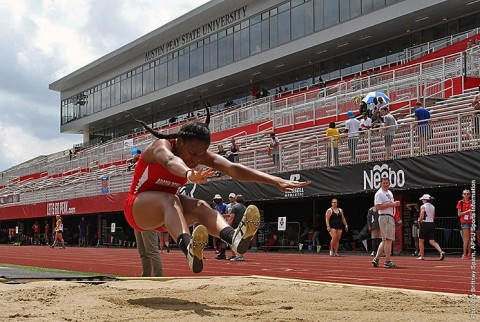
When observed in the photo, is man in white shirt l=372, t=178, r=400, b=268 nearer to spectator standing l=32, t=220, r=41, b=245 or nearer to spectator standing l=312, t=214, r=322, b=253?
spectator standing l=312, t=214, r=322, b=253

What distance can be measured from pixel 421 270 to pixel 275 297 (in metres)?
6.73

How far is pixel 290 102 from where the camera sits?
3419 centimetres

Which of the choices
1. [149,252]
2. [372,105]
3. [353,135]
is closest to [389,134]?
[353,135]

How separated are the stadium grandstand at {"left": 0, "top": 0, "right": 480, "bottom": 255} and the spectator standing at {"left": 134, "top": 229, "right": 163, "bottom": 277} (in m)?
9.31

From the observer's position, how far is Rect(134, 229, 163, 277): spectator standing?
948cm

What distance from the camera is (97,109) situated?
6538 centimetres

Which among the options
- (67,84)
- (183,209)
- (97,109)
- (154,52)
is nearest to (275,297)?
(183,209)

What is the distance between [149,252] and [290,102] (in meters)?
25.2

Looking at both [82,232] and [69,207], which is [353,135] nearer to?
[82,232]

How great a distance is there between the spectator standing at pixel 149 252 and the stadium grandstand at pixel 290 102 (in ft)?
30.6

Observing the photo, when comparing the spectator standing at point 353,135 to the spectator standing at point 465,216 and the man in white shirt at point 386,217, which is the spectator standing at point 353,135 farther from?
the man in white shirt at point 386,217

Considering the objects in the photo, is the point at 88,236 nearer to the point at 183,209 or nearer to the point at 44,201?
the point at 44,201

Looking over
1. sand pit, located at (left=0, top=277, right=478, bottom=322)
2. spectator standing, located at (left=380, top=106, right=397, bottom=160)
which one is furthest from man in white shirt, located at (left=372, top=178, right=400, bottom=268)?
sand pit, located at (left=0, top=277, right=478, bottom=322)

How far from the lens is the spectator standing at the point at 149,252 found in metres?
9.48
